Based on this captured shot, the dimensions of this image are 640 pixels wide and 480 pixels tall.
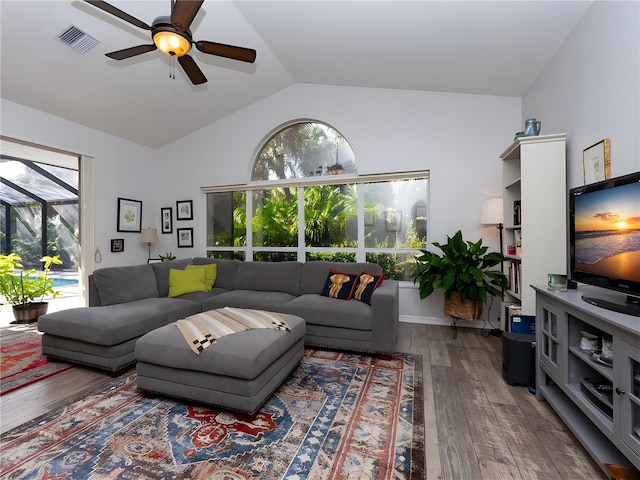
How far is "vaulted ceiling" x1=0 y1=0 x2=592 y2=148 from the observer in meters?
2.46

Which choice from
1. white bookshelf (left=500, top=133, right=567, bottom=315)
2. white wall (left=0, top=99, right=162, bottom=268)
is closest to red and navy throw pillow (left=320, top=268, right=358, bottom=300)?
white bookshelf (left=500, top=133, right=567, bottom=315)

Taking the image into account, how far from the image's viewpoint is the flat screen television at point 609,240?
1480mm

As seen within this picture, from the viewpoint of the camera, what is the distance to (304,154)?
4.53 metres

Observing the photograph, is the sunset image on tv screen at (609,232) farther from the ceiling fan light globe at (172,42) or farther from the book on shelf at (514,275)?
the ceiling fan light globe at (172,42)

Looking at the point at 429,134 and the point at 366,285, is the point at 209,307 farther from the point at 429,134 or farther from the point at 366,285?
the point at 429,134

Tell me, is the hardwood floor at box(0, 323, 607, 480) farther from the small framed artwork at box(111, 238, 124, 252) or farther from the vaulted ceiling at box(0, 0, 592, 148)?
the vaulted ceiling at box(0, 0, 592, 148)

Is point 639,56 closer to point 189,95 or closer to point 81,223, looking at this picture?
point 189,95

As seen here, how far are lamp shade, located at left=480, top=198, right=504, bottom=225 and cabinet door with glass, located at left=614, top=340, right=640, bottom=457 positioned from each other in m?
2.19

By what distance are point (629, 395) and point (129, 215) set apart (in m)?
5.65

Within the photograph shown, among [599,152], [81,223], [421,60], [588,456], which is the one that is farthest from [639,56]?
[81,223]

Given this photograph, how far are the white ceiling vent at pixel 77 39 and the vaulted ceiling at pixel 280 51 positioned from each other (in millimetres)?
43

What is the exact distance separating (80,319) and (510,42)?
173 inches

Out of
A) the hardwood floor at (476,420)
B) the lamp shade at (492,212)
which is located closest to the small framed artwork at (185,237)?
the hardwood floor at (476,420)

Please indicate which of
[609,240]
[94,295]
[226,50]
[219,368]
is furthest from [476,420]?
[94,295]
